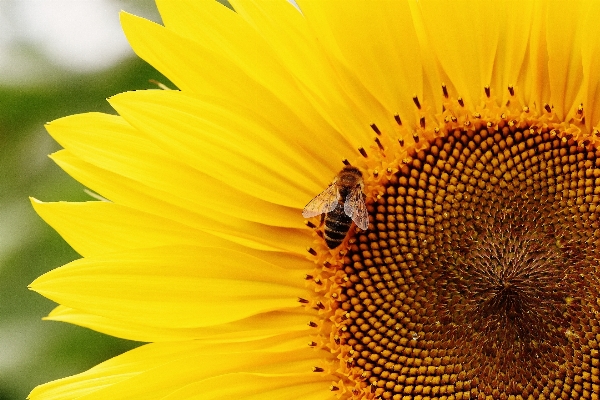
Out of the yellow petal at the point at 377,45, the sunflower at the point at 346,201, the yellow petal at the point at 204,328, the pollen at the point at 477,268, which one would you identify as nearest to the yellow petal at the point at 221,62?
the sunflower at the point at 346,201

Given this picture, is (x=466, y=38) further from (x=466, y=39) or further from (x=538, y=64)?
(x=538, y=64)

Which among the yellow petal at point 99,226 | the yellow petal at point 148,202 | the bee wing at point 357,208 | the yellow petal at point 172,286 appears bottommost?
the yellow petal at point 172,286

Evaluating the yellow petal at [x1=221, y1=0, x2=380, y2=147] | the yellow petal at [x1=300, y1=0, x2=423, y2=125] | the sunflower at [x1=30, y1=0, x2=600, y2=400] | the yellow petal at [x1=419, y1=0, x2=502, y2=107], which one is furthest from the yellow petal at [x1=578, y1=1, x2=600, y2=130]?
the yellow petal at [x1=221, y1=0, x2=380, y2=147]

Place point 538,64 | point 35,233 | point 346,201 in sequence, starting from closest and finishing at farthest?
1. point 346,201
2. point 538,64
3. point 35,233

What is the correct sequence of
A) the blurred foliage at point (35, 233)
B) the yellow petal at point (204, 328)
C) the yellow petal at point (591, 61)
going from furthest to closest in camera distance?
the blurred foliage at point (35, 233) < the yellow petal at point (204, 328) < the yellow petal at point (591, 61)

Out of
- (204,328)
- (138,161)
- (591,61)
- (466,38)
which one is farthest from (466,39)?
(204,328)

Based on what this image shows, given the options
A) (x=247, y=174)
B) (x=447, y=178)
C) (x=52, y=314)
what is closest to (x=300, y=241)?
(x=247, y=174)

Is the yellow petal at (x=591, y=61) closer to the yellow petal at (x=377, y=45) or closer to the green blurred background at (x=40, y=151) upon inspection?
the yellow petal at (x=377, y=45)
